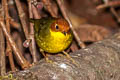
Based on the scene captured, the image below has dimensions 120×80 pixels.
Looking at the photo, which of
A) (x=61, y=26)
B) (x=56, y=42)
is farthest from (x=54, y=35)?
(x=61, y=26)

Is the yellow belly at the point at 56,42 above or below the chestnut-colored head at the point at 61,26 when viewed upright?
below

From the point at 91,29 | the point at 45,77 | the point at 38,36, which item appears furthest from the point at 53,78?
the point at 91,29

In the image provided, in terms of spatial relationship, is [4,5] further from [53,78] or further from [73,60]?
[53,78]

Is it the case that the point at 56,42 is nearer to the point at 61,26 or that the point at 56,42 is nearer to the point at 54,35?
the point at 54,35

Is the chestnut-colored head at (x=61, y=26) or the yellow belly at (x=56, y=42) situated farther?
→ the yellow belly at (x=56, y=42)
